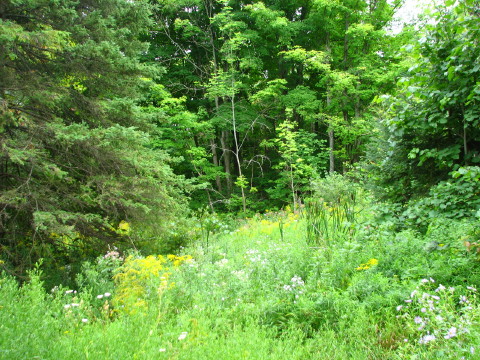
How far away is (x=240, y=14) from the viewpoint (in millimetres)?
14609

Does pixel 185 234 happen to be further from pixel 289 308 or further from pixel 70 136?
pixel 289 308

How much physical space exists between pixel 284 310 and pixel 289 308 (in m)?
0.05

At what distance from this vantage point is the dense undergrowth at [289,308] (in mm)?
2152

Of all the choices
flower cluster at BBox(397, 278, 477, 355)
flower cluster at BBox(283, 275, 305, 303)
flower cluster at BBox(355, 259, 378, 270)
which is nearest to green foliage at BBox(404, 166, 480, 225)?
flower cluster at BBox(355, 259, 378, 270)

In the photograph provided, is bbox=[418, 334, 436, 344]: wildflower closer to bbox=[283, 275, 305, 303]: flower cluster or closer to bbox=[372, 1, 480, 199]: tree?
bbox=[283, 275, 305, 303]: flower cluster

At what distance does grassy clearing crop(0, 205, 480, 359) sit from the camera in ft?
7.05

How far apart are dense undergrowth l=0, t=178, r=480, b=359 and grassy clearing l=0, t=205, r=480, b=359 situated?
12mm

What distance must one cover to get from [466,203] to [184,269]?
3414mm

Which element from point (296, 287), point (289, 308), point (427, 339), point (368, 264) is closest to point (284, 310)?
point (289, 308)

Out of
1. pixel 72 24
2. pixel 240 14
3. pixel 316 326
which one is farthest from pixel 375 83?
pixel 316 326

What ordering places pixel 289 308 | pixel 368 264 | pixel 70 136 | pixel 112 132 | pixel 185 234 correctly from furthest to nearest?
pixel 185 234
pixel 112 132
pixel 70 136
pixel 368 264
pixel 289 308

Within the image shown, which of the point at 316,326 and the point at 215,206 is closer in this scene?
the point at 316,326

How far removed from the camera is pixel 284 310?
3.01m

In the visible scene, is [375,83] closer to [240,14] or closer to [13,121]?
[240,14]
